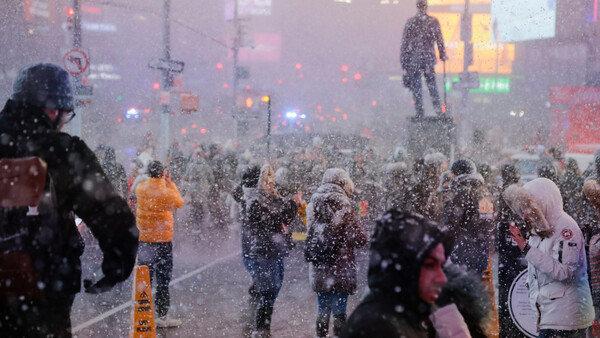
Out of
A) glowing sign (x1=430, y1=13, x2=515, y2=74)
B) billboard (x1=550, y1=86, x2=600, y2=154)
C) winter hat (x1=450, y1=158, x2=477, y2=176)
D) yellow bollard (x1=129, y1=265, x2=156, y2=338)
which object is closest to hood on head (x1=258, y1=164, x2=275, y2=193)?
yellow bollard (x1=129, y1=265, x2=156, y2=338)

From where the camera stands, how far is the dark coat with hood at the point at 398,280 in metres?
2.34

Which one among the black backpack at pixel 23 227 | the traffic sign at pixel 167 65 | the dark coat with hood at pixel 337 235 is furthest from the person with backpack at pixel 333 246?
the traffic sign at pixel 167 65

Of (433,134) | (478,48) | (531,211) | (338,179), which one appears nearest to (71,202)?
(531,211)

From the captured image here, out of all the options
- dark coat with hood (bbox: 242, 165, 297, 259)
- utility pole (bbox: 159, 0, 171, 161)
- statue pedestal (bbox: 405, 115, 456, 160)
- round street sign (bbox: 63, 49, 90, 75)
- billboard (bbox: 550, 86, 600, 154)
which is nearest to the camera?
dark coat with hood (bbox: 242, 165, 297, 259)

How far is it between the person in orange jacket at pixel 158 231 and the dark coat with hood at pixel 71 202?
4.41 m

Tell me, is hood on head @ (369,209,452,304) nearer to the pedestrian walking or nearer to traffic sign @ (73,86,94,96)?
the pedestrian walking

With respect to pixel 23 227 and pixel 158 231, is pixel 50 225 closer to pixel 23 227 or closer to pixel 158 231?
pixel 23 227

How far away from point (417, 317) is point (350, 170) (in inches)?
428

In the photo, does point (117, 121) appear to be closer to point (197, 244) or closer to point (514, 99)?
point (514, 99)

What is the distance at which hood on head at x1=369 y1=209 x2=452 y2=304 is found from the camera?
237cm

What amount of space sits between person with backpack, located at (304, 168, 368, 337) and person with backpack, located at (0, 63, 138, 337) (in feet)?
11.0

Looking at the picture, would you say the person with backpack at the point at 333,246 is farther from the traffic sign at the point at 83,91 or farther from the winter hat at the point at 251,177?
the traffic sign at the point at 83,91

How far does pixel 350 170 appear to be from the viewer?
13.2m

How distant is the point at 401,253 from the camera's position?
238 centimetres
